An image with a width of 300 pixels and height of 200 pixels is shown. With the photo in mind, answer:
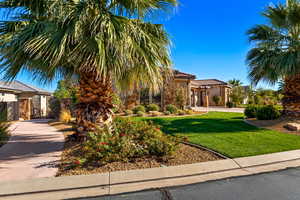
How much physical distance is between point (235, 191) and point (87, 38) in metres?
5.00

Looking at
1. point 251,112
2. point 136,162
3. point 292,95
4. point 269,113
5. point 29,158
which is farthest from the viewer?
point 251,112

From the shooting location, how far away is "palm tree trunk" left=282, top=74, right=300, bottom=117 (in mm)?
9164

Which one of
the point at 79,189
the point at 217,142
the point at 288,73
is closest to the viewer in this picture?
the point at 79,189

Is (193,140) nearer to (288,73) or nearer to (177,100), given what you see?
(288,73)

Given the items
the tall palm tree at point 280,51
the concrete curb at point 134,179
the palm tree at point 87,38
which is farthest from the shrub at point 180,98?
the concrete curb at point 134,179

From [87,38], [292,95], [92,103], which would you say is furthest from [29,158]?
[292,95]

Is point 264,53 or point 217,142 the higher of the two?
point 264,53

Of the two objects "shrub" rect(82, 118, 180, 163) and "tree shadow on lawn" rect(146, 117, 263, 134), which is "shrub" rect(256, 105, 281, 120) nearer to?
"tree shadow on lawn" rect(146, 117, 263, 134)

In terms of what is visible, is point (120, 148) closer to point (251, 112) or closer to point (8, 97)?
point (251, 112)

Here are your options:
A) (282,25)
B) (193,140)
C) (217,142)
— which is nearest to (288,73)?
(282,25)

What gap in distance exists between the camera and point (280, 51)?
29.8 feet

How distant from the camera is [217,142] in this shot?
590 centimetres

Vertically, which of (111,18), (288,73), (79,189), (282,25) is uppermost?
(282,25)

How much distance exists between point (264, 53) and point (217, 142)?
6.82 meters
